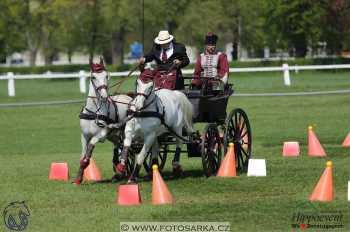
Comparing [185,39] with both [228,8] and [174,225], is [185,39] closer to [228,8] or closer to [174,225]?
[228,8]

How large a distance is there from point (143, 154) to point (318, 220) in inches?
142

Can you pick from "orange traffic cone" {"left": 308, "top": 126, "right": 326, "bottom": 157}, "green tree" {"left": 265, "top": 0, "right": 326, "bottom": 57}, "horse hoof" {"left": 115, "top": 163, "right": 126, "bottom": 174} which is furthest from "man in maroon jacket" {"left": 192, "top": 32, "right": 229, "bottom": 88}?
"green tree" {"left": 265, "top": 0, "right": 326, "bottom": 57}

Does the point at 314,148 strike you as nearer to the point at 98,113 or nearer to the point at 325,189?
the point at 98,113

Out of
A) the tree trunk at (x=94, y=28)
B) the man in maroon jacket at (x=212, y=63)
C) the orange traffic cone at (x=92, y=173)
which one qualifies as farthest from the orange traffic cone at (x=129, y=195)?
the tree trunk at (x=94, y=28)

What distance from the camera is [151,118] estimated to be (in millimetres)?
14344

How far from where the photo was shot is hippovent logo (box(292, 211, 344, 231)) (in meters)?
11.0

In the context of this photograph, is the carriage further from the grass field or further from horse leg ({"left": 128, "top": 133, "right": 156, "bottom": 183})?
horse leg ({"left": 128, "top": 133, "right": 156, "bottom": 183})

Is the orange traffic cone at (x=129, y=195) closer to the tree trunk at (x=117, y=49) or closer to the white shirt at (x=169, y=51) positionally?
the white shirt at (x=169, y=51)

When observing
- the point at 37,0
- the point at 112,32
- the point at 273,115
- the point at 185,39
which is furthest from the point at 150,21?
the point at 273,115

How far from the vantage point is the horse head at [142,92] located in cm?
1410

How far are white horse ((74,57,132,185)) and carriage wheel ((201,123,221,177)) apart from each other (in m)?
1.39

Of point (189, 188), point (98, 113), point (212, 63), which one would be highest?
point (212, 63)

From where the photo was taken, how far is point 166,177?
15922 millimetres

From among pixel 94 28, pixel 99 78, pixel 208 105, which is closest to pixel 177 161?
pixel 208 105
